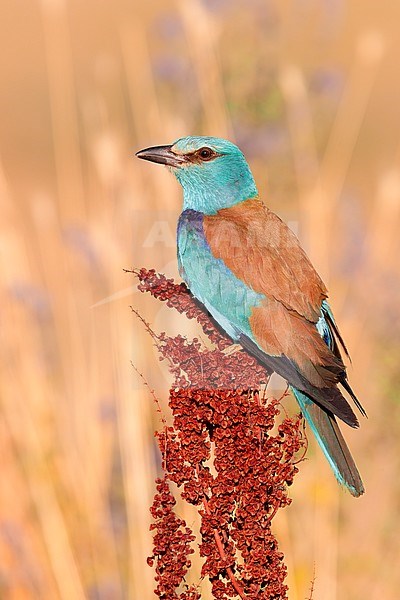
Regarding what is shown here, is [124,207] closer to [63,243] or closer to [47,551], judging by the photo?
[63,243]

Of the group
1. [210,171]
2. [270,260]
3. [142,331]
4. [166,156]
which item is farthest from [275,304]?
[142,331]

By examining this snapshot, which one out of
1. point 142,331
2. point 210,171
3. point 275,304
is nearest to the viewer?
point 275,304

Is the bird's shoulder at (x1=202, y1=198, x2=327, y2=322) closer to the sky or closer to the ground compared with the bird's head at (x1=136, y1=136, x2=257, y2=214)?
closer to the ground

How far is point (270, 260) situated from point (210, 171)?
0.58 m

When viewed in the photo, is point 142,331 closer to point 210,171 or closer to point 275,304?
point 210,171

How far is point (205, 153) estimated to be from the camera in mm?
4039

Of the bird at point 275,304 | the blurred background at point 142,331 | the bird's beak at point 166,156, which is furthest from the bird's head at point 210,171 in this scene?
the blurred background at point 142,331

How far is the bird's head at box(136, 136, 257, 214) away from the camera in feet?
13.1

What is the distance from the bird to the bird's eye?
247mm

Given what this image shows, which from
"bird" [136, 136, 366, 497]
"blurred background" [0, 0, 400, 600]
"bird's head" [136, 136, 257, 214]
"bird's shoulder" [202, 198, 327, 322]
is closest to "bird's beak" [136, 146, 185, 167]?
"bird's head" [136, 136, 257, 214]

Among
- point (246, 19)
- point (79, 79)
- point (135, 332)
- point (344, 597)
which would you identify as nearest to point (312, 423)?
point (135, 332)

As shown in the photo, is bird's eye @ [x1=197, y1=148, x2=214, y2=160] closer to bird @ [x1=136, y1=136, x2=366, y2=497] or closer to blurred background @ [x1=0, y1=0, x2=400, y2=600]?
bird @ [x1=136, y1=136, x2=366, y2=497]

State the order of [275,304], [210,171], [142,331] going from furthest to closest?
[142,331]
[210,171]
[275,304]

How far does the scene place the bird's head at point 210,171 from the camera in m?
4.00
